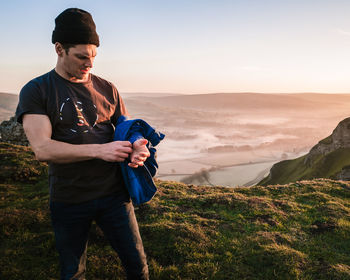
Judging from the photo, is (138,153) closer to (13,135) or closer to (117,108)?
(117,108)

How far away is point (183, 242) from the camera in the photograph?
6184 mm

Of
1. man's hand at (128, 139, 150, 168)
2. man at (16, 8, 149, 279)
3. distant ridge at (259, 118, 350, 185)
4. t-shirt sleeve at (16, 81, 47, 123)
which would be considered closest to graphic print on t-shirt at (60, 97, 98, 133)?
man at (16, 8, 149, 279)

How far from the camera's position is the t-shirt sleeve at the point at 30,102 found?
8.16ft

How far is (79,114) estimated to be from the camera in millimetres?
2809

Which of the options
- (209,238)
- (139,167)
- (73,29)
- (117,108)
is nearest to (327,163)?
(209,238)

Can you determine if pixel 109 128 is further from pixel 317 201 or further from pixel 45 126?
pixel 317 201

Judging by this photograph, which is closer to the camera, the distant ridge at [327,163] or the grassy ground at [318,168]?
the distant ridge at [327,163]

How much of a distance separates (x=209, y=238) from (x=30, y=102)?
18.5 ft

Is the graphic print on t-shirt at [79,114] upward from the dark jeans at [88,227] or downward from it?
upward

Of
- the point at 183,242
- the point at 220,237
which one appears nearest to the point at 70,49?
the point at 183,242

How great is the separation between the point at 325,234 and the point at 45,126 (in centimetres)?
842

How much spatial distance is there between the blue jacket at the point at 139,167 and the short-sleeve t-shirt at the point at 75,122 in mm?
143

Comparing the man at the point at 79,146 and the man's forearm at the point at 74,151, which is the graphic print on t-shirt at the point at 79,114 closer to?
the man at the point at 79,146

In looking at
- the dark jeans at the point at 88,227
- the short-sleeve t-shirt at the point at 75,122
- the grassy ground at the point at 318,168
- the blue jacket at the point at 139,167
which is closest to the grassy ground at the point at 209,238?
the dark jeans at the point at 88,227
